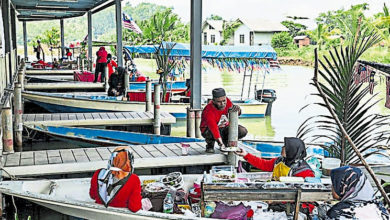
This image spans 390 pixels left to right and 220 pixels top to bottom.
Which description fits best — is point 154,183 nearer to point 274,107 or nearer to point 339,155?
point 339,155

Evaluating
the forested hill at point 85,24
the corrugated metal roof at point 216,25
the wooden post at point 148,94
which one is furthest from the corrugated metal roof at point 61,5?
the forested hill at point 85,24

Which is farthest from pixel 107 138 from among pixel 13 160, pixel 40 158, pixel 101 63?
pixel 101 63

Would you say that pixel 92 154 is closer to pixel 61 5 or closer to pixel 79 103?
pixel 79 103

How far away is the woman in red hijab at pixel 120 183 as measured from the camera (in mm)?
3549

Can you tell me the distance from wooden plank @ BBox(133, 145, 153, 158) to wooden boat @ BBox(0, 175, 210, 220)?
1285 mm

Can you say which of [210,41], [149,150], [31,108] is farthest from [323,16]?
[149,150]

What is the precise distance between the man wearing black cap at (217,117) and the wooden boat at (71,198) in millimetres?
962

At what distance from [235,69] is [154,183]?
9.60 meters

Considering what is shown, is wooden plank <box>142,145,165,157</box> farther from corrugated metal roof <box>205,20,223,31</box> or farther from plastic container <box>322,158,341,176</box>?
corrugated metal roof <box>205,20,223,31</box>

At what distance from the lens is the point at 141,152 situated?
19.6ft

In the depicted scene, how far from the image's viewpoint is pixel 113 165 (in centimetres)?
358

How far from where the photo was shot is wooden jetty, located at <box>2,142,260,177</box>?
5.21 meters

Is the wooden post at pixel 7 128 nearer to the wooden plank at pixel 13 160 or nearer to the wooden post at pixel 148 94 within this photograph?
the wooden plank at pixel 13 160

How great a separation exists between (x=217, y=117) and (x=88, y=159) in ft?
5.13
